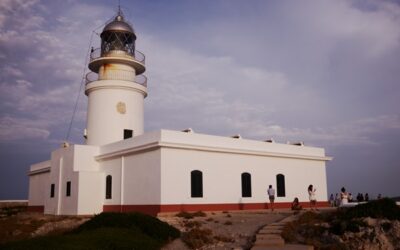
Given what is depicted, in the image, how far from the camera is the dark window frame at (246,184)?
21969 mm

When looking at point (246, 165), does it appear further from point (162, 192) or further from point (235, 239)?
point (235, 239)

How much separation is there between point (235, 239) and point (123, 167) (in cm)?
983

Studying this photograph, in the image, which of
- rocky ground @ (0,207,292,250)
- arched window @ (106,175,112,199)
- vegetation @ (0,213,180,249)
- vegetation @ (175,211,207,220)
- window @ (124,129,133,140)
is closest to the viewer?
vegetation @ (0,213,180,249)

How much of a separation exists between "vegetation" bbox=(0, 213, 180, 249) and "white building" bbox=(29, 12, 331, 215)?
6181 mm

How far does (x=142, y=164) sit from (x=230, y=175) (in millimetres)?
4552

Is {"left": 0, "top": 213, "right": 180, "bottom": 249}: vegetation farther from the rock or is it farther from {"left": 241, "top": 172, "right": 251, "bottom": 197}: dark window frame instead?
{"left": 241, "top": 172, "right": 251, "bottom": 197}: dark window frame

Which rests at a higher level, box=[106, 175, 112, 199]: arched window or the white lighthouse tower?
the white lighthouse tower

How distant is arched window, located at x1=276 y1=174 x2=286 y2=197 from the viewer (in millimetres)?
23516

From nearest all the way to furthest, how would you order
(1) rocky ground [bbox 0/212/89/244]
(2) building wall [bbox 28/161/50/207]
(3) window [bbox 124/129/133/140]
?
(1) rocky ground [bbox 0/212/89/244]
(3) window [bbox 124/129/133/140]
(2) building wall [bbox 28/161/50/207]

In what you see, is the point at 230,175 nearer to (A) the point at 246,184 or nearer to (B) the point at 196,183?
(A) the point at 246,184

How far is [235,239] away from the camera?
12852 mm

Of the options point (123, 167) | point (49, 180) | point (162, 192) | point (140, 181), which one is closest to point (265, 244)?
point (162, 192)

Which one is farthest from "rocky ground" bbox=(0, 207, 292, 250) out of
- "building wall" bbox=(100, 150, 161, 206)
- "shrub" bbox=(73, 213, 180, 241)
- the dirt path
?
"building wall" bbox=(100, 150, 161, 206)

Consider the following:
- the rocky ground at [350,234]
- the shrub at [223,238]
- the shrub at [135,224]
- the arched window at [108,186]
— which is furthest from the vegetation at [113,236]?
the arched window at [108,186]
